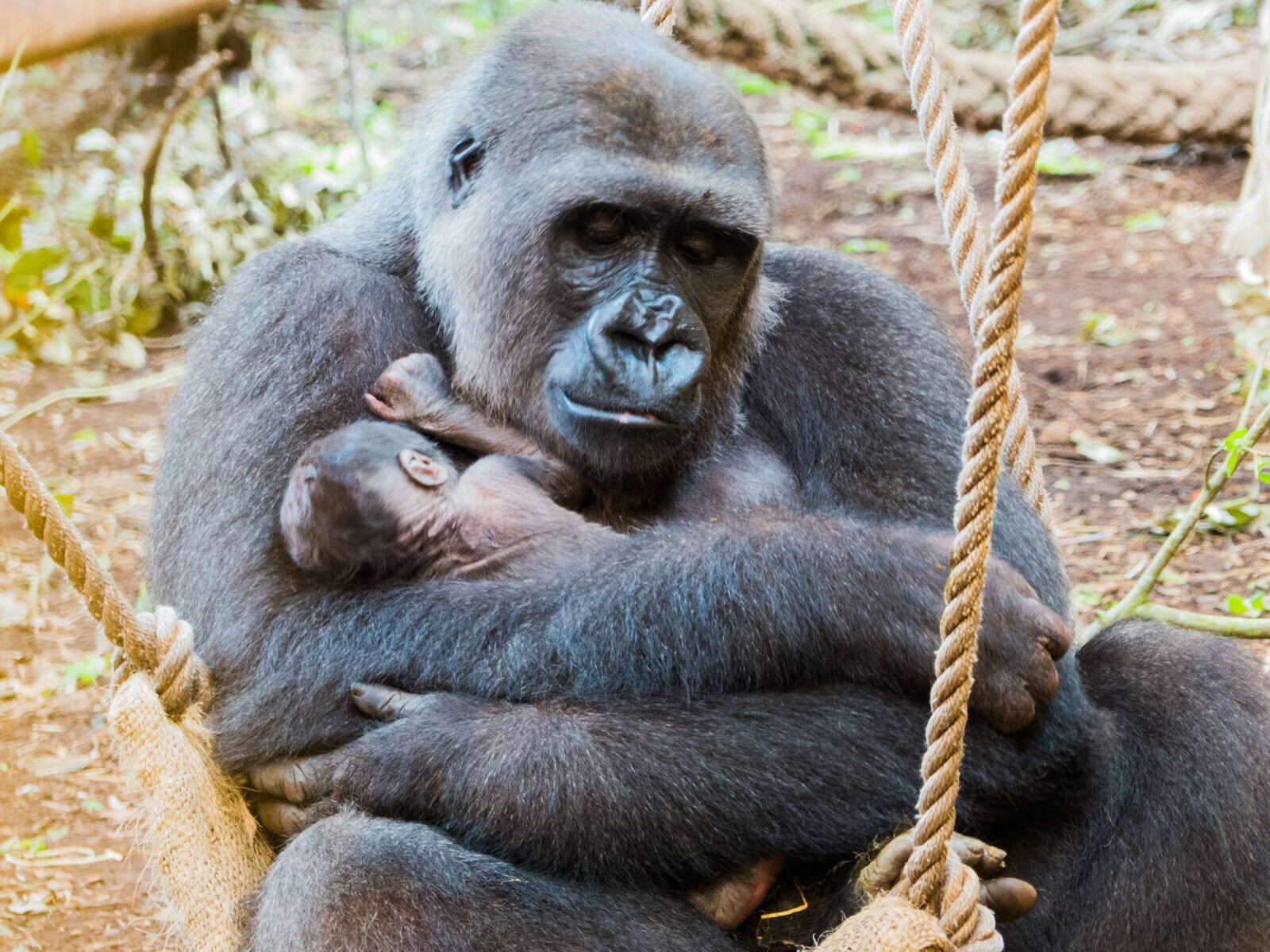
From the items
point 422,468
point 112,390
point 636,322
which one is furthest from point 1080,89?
point 422,468

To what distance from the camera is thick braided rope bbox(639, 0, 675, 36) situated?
3.60 m

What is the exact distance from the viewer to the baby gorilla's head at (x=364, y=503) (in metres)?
2.84

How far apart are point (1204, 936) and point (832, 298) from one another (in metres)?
1.66

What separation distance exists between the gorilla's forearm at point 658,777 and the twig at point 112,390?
13.4 ft

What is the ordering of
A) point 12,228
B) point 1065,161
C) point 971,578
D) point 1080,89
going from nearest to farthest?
point 971,578
point 12,228
point 1080,89
point 1065,161

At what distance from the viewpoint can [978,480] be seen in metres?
2.23

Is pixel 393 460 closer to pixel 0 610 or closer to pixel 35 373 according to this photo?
pixel 0 610

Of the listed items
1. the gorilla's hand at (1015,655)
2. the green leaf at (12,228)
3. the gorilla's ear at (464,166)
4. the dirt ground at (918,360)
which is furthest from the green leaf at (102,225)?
the gorilla's hand at (1015,655)

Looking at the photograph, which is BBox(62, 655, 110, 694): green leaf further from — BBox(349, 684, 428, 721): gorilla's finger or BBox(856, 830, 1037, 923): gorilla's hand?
BBox(856, 830, 1037, 923): gorilla's hand

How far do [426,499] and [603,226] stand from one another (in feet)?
2.36

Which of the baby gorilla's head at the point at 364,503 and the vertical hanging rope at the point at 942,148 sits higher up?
the vertical hanging rope at the point at 942,148

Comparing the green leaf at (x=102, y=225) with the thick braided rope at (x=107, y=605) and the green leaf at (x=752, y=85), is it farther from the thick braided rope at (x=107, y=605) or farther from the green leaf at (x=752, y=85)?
the green leaf at (x=752, y=85)

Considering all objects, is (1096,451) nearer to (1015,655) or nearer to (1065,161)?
(1015,655)

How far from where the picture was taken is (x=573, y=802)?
264 centimetres
